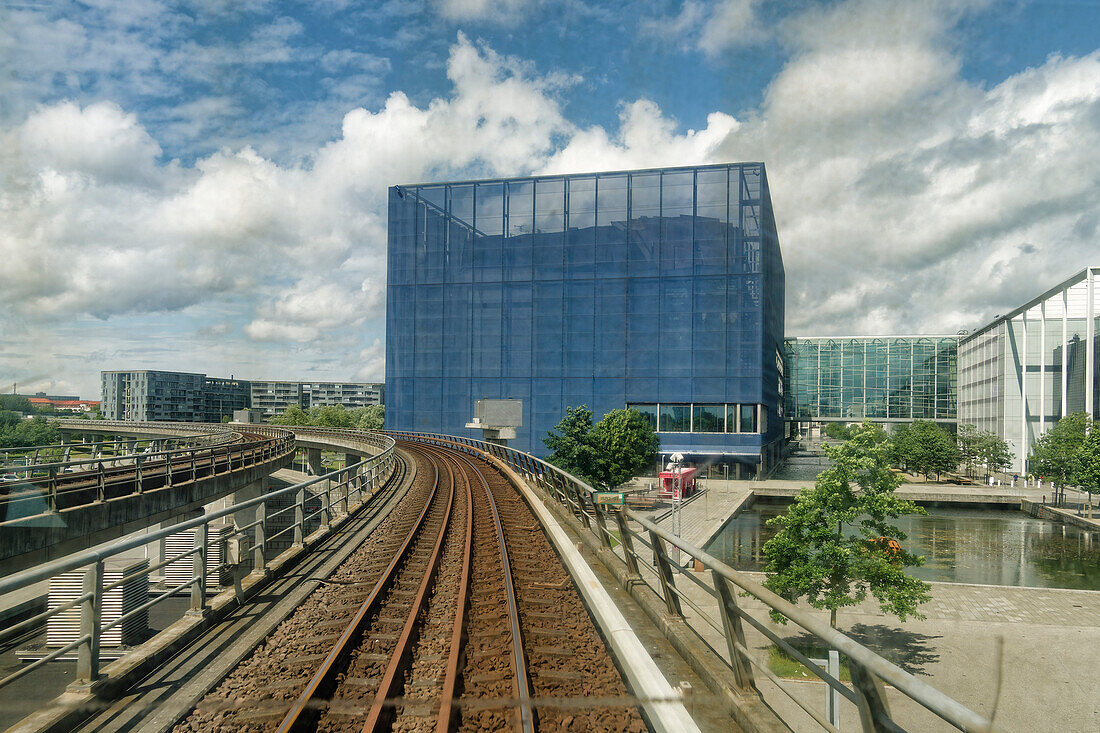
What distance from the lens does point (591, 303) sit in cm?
6297

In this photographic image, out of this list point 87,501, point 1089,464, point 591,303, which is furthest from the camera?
point 591,303

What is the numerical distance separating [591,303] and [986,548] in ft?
127

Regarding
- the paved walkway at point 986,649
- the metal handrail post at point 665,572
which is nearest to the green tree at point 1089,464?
the paved walkway at point 986,649

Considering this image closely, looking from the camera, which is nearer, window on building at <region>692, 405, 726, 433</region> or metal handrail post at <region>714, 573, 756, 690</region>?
metal handrail post at <region>714, 573, 756, 690</region>

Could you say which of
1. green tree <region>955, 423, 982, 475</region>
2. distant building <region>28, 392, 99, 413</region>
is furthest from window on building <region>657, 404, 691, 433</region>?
distant building <region>28, 392, 99, 413</region>

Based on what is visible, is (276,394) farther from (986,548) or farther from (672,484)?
(986,548)

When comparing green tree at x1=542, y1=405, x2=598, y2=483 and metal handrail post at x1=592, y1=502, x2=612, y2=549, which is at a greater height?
metal handrail post at x1=592, y1=502, x2=612, y2=549

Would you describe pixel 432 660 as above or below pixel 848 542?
above

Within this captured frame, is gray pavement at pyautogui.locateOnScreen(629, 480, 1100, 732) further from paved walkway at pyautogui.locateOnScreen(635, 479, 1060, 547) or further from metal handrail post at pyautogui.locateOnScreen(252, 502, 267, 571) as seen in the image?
metal handrail post at pyautogui.locateOnScreen(252, 502, 267, 571)

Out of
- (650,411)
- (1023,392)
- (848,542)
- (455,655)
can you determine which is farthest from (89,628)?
(1023,392)

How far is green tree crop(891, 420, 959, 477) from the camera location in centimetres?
6438

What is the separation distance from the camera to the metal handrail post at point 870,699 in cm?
242

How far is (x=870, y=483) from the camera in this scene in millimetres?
19438

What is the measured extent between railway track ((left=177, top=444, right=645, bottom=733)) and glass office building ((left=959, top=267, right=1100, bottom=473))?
212 feet
